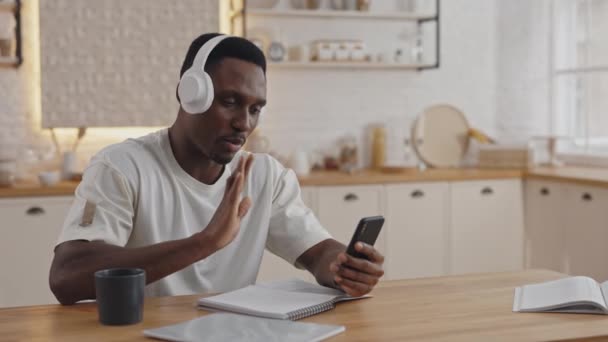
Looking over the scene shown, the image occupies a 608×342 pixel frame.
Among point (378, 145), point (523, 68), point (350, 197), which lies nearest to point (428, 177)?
point (350, 197)

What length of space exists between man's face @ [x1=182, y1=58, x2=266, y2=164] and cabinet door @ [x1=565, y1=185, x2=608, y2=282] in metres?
2.70

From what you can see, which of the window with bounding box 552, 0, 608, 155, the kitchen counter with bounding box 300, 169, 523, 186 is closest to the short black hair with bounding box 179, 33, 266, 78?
the kitchen counter with bounding box 300, 169, 523, 186

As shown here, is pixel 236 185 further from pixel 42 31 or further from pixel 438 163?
pixel 438 163

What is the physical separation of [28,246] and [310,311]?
2754 mm

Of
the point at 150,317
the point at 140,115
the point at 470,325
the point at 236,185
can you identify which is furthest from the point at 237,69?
the point at 140,115

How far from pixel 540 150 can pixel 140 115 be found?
8.73 ft

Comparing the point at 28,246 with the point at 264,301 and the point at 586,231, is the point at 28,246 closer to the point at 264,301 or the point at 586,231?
the point at 264,301

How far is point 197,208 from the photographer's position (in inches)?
90.4

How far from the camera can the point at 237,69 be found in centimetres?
226

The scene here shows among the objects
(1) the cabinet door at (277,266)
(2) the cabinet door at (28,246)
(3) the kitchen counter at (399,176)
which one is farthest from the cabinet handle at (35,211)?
(3) the kitchen counter at (399,176)

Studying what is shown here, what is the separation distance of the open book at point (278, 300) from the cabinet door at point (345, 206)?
2.62 m

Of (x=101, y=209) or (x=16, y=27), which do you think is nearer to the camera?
(x=101, y=209)

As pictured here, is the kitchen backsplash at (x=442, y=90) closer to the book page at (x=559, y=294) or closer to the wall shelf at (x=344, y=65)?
the wall shelf at (x=344, y=65)

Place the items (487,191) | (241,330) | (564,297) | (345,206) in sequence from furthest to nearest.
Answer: (487,191)
(345,206)
(564,297)
(241,330)
